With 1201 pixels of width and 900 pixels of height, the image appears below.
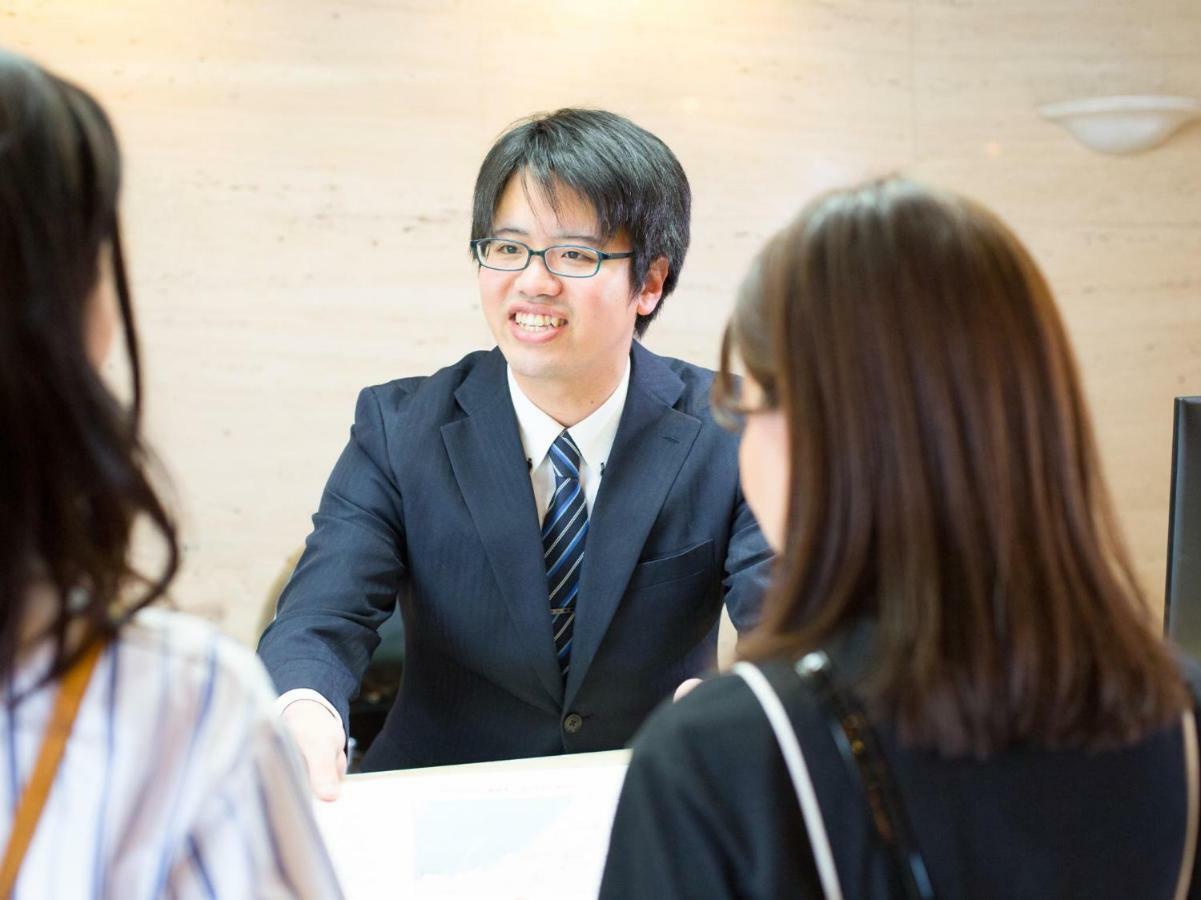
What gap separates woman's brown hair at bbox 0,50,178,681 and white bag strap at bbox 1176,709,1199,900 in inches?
29.1

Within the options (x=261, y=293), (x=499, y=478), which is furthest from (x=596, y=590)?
(x=261, y=293)

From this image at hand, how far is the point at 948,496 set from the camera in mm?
864

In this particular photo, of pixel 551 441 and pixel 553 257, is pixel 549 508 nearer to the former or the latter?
pixel 551 441

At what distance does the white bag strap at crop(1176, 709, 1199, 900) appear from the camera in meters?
0.93

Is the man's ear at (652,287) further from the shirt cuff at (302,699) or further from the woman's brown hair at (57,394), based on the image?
the woman's brown hair at (57,394)

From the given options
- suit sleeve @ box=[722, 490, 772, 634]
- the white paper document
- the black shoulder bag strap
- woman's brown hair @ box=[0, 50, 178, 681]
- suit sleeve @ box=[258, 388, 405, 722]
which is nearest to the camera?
woman's brown hair @ box=[0, 50, 178, 681]

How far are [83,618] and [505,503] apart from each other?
4.46ft

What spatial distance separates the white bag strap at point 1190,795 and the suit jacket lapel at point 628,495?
1189mm

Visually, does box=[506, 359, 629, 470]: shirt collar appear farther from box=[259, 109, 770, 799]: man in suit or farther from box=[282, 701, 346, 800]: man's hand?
box=[282, 701, 346, 800]: man's hand

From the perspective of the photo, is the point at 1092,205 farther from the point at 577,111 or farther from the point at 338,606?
the point at 338,606

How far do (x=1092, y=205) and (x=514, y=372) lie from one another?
7.82 feet

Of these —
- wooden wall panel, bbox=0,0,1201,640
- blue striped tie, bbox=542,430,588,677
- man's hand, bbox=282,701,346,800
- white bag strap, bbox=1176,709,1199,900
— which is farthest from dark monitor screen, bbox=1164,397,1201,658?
wooden wall panel, bbox=0,0,1201,640

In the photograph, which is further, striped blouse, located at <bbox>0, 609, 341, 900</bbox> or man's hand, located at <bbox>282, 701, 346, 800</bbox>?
man's hand, located at <bbox>282, 701, 346, 800</bbox>

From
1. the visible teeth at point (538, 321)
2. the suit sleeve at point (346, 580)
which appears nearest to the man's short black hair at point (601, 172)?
the visible teeth at point (538, 321)
